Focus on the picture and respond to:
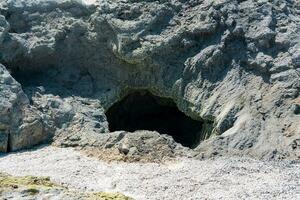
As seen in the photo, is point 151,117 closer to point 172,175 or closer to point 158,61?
point 158,61

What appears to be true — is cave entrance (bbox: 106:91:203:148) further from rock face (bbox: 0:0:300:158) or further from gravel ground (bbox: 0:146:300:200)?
gravel ground (bbox: 0:146:300:200)

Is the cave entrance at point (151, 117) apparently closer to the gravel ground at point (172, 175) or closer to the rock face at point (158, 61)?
the rock face at point (158, 61)

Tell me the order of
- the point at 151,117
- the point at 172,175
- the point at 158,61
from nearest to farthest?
the point at 172,175
the point at 158,61
the point at 151,117

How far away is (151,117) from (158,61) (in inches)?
145

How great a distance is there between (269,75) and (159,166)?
562cm

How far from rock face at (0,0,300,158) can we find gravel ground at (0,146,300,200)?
129 centimetres

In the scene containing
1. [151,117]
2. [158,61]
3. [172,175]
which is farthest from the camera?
[151,117]

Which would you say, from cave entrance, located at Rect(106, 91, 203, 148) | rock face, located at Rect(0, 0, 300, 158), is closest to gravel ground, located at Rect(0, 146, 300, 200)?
rock face, located at Rect(0, 0, 300, 158)

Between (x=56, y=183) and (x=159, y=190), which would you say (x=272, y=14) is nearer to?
(x=159, y=190)

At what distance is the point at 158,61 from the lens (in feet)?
79.8

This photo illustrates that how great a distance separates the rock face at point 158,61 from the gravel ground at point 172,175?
129cm

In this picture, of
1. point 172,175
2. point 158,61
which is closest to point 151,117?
point 158,61

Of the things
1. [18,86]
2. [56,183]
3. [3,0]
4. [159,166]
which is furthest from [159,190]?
[3,0]

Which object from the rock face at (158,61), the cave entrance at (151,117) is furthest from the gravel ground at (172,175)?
the cave entrance at (151,117)
